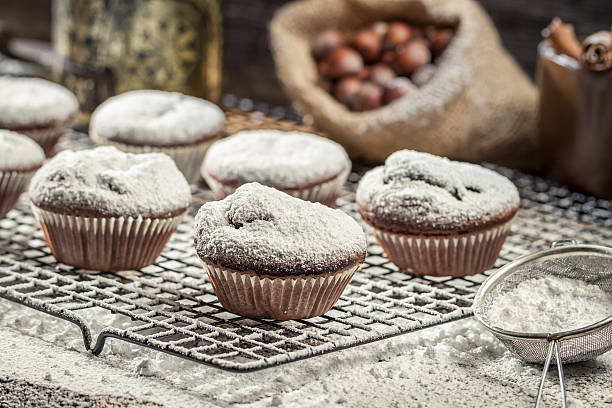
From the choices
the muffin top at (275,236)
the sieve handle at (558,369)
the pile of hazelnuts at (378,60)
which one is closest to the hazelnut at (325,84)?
the pile of hazelnuts at (378,60)

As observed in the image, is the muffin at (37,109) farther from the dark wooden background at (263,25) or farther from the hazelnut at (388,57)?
the hazelnut at (388,57)

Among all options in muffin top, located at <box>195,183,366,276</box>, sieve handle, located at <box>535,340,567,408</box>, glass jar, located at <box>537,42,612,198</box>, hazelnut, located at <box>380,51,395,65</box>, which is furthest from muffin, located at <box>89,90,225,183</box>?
sieve handle, located at <box>535,340,567,408</box>

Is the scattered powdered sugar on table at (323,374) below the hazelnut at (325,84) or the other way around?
below

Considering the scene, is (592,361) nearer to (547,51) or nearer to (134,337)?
(134,337)

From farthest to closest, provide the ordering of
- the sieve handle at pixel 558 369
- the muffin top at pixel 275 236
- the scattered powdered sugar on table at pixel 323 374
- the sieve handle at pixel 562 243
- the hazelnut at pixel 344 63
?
the hazelnut at pixel 344 63 → the sieve handle at pixel 562 243 → the muffin top at pixel 275 236 → the scattered powdered sugar on table at pixel 323 374 → the sieve handle at pixel 558 369

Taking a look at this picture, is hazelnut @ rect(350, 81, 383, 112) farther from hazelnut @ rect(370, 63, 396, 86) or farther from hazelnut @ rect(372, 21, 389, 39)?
hazelnut @ rect(372, 21, 389, 39)

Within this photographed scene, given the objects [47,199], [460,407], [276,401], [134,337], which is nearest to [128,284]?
[47,199]

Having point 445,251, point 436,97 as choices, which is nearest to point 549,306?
point 445,251
